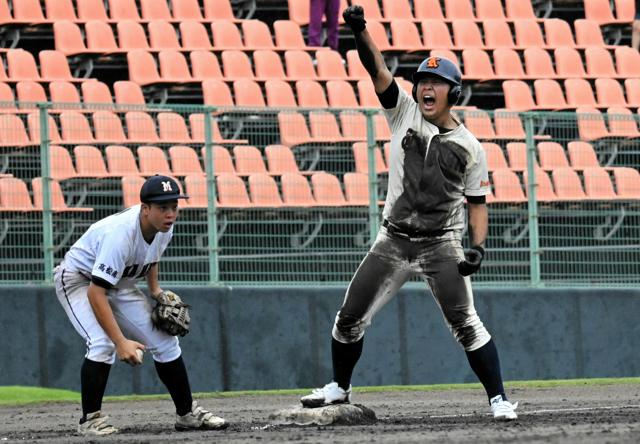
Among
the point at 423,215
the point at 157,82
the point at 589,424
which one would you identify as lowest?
the point at 589,424

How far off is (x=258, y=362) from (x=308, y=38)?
734cm

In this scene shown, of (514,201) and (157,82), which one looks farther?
(157,82)

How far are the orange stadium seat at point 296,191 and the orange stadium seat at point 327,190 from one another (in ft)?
0.24

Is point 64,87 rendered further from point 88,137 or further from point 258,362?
point 258,362

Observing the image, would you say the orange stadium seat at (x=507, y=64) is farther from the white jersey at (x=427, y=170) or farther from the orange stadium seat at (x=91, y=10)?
the white jersey at (x=427, y=170)

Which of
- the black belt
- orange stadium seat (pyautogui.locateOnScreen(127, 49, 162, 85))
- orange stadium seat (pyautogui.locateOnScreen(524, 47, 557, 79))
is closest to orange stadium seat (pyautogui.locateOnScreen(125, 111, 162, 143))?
orange stadium seat (pyautogui.locateOnScreen(127, 49, 162, 85))

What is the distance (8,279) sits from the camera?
548 inches

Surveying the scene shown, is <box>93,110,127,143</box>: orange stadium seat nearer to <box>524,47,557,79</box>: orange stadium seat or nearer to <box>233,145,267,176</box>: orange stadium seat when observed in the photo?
<box>233,145,267,176</box>: orange stadium seat

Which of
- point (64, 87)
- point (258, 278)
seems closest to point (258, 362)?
point (258, 278)

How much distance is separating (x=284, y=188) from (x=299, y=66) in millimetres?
4935

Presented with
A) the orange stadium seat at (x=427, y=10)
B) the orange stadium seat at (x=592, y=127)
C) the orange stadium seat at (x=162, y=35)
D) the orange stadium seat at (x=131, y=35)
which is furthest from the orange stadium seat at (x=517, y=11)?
the orange stadium seat at (x=592, y=127)

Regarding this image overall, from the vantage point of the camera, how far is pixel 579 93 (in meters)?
19.5

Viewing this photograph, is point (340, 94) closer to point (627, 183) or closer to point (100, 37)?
point (100, 37)

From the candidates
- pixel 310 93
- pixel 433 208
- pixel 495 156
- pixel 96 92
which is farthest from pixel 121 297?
pixel 310 93
